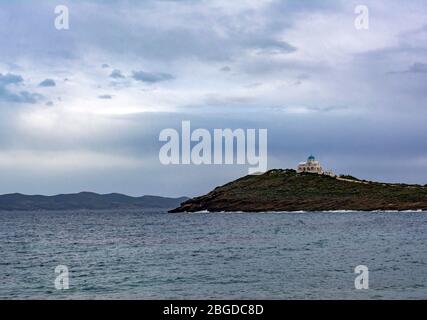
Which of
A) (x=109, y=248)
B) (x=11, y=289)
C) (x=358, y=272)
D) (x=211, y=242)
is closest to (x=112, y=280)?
(x=11, y=289)

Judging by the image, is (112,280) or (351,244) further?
(351,244)

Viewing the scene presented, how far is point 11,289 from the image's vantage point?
151 ft

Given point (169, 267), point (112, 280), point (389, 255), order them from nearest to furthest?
point (112, 280), point (169, 267), point (389, 255)

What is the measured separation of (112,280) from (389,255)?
105 feet
